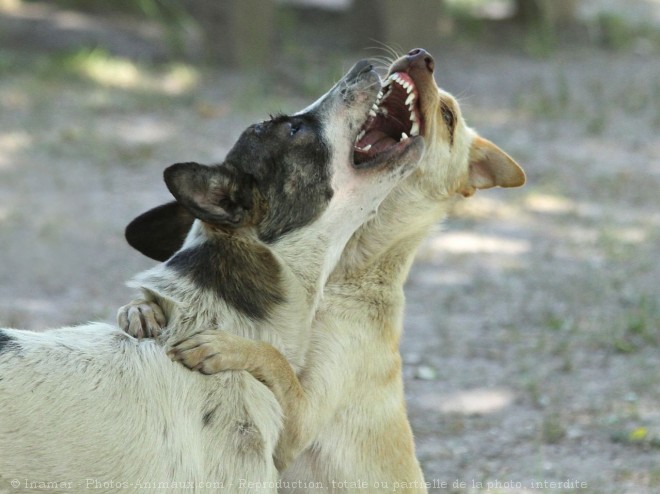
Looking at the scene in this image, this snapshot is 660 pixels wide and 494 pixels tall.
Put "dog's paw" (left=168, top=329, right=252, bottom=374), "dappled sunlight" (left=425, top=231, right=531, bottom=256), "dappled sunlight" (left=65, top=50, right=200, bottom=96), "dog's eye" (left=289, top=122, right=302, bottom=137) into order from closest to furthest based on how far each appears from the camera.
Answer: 1. "dog's paw" (left=168, top=329, right=252, bottom=374)
2. "dog's eye" (left=289, top=122, right=302, bottom=137)
3. "dappled sunlight" (left=425, top=231, right=531, bottom=256)
4. "dappled sunlight" (left=65, top=50, right=200, bottom=96)

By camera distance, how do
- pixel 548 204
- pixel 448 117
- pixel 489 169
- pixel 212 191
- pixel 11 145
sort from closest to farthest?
pixel 212 191
pixel 448 117
pixel 489 169
pixel 548 204
pixel 11 145

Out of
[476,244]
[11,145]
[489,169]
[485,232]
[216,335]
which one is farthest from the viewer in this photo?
[11,145]

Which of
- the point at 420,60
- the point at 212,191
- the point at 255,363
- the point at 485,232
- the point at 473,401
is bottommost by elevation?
the point at 255,363

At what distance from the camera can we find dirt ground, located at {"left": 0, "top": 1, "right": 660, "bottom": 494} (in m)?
5.01

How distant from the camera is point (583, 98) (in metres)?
9.93

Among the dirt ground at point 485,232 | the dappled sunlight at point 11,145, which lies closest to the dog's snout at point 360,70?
the dirt ground at point 485,232

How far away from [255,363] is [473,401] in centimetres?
200

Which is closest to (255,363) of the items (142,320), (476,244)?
(142,320)

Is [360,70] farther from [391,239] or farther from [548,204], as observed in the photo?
[548,204]

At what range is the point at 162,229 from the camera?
169 inches

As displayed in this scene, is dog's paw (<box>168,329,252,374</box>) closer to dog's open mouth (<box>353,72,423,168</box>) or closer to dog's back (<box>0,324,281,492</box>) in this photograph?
dog's back (<box>0,324,281,492</box>)

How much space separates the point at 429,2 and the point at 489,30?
1439 mm

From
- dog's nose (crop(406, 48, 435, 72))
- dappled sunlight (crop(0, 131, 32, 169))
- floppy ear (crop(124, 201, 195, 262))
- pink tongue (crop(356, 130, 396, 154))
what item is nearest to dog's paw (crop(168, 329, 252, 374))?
floppy ear (crop(124, 201, 195, 262))

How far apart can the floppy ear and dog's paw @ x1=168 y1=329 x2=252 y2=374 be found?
799mm
